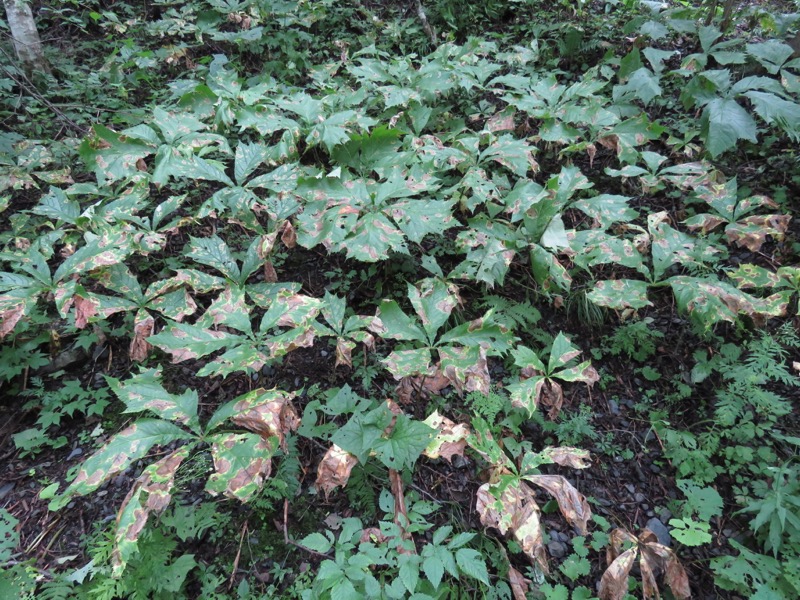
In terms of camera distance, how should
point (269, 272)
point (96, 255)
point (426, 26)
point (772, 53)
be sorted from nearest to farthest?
point (96, 255) < point (269, 272) < point (772, 53) < point (426, 26)

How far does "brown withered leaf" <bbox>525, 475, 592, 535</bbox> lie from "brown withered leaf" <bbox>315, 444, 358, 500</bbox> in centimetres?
90

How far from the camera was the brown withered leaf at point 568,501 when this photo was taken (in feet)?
6.89

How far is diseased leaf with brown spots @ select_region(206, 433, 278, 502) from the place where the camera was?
6.03 ft

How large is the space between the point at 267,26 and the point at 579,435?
240 inches

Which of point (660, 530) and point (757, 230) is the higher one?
point (757, 230)

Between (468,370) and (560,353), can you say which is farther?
(560,353)

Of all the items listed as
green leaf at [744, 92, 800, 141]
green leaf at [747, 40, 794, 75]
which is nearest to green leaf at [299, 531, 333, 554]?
green leaf at [744, 92, 800, 141]

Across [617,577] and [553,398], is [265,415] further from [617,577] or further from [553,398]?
[617,577]

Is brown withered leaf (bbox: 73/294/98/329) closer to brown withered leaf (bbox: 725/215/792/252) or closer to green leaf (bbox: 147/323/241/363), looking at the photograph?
green leaf (bbox: 147/323/241/363)

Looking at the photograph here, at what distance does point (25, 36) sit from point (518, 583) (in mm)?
6862

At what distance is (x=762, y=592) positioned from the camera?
5.98 ft

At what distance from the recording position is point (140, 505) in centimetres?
184

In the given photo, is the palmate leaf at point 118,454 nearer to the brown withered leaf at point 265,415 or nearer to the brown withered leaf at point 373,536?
the brown withered leaf at point 265,415

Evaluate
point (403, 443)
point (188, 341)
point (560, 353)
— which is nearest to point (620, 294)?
point (560, 353)
